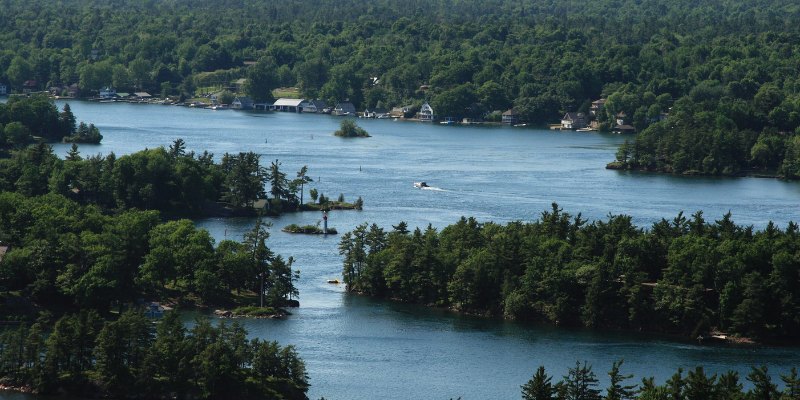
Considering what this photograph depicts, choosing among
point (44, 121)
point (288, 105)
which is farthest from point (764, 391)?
point (288, 105)

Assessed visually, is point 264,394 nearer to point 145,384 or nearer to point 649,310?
point 145,384

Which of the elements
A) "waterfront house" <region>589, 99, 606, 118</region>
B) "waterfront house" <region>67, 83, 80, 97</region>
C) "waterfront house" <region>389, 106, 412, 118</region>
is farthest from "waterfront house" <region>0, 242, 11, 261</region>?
"waterfront house" <region>67, 83, 80, 97</region>

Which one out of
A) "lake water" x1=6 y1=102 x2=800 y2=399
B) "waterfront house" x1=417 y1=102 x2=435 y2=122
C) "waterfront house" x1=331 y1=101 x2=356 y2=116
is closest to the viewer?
"lake water" x1=6 y1=102 x2=800 y2=399

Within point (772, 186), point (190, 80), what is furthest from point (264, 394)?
point (190, 80)

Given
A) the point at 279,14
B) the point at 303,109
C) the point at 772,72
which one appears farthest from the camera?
the point at 279,14

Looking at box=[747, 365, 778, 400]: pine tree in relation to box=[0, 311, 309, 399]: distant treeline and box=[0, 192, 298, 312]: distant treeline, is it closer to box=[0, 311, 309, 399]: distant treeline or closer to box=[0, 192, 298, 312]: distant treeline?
box=[0, 311, 309, 399]: distant treeline

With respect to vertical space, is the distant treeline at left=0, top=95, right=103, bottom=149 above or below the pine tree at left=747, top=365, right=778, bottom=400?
below

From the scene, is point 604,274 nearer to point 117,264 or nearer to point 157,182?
point 117,264
